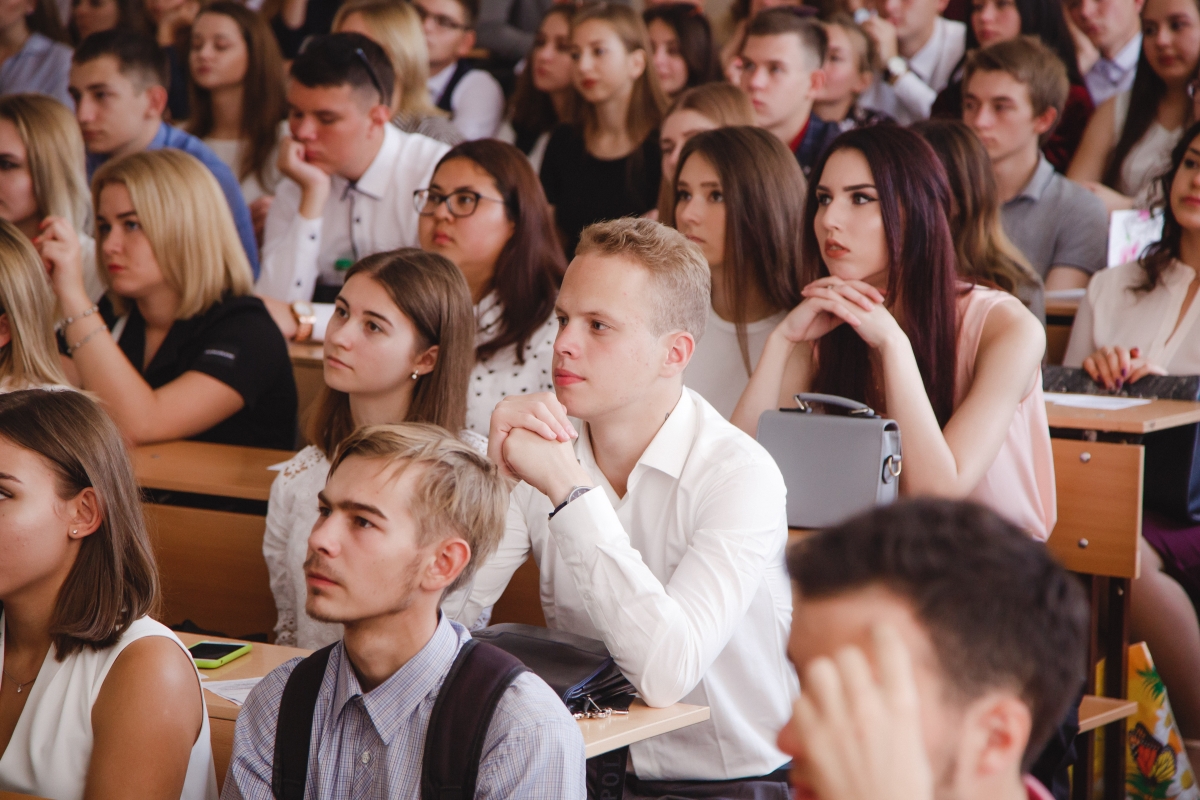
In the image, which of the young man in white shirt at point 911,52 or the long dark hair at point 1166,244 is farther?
the young man in white shirt at point 911,52

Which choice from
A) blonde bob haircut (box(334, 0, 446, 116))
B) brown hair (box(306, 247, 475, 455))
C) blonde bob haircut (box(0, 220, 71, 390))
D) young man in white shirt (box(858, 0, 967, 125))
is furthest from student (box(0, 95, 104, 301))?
young man in white shirt (box(858, 0, 967, 125))

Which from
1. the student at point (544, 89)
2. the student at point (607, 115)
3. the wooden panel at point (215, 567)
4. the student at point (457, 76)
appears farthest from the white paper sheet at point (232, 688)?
the student at point (457, 76)

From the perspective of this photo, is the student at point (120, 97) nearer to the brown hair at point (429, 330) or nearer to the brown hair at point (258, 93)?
the brown hair at point (258, 93)

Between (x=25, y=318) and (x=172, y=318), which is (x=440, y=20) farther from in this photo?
(x=25, y=318)

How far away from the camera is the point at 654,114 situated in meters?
4.93

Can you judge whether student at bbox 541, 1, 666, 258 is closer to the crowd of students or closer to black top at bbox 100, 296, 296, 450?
the crowd of students

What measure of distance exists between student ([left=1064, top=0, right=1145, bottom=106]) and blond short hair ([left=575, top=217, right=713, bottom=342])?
3.93 meters

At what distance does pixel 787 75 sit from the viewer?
466cm

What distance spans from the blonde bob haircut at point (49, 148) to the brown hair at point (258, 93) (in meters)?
1.25

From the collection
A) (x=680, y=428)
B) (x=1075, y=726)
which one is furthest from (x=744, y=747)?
(x=1075, y=726)

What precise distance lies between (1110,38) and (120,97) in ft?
13.4

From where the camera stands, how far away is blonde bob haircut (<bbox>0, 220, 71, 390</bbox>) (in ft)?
9.33

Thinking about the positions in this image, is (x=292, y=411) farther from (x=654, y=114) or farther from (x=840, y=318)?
(x=654, y=114)

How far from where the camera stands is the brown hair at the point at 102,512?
1.72 meters
